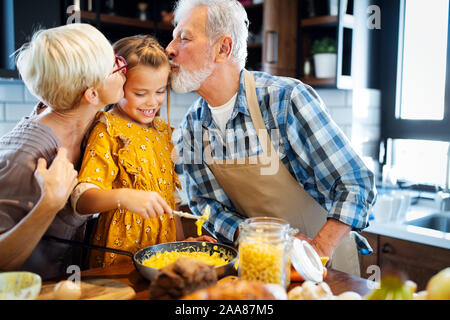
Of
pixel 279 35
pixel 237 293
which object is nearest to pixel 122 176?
pixel 237 293

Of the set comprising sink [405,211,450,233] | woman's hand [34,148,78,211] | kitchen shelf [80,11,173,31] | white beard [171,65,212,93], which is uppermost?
kitchen shelf [80,11,173,31]

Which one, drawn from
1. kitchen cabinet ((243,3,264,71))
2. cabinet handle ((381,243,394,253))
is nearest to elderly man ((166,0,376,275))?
cabinet handle ((381,243,394,253))

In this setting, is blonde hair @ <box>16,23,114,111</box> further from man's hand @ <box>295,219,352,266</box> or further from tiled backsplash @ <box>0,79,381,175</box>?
tiled backsplash @ <box>0,79,381,175</box>

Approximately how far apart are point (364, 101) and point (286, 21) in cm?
81

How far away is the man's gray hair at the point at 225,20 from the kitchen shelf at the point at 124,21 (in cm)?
93

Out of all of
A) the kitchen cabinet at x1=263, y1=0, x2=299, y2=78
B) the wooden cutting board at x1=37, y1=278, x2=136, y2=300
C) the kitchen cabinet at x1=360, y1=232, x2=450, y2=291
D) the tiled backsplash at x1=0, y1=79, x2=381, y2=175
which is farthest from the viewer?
the tiled backsplash at x1=0, y1=79, x2=381, y2=175

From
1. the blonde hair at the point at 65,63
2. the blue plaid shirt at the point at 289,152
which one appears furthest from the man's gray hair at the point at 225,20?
the blonde hair at the point at 65,63

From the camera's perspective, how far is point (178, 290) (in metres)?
0.91

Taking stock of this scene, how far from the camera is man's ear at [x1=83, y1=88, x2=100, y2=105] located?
1.27 m

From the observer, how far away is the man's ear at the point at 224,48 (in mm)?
1759

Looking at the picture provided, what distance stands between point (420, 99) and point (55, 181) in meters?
2.75

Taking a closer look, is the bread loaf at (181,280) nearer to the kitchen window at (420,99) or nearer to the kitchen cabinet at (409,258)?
the kitchen cabinet at (409,258)

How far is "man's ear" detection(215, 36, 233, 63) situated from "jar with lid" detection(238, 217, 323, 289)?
881mm
